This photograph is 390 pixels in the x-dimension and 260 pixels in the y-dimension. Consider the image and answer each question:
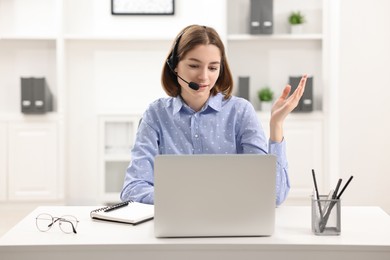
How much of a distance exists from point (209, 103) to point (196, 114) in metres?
0.06

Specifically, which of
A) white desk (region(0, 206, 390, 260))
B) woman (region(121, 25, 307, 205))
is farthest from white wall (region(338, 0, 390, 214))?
white desk (region(0, 206, 390, 260))

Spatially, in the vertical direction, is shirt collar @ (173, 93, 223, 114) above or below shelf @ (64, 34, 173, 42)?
below

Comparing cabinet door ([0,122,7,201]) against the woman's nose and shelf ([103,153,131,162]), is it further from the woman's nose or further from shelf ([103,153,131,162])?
the woman's nose

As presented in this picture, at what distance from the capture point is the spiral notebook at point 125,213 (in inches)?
70.4

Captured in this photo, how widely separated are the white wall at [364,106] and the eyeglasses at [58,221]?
3.12 metres

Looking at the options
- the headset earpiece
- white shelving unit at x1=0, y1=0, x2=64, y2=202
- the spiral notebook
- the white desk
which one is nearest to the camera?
the white desk

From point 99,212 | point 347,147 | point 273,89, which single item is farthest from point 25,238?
point 273,89

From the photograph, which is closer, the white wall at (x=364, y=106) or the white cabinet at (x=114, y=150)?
the white wall at (x=364, y=106)

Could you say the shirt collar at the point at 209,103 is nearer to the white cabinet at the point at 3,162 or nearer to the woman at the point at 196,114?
the woman at the point at 196,114

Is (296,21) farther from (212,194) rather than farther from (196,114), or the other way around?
(212,194)

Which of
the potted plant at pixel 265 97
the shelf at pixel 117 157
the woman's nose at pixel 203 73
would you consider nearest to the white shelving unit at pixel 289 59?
the potted plant at pixel 265 97

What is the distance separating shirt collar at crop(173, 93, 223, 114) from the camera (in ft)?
7.76

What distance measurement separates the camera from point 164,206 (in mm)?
1588

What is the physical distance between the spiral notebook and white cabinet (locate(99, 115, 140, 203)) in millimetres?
3107
